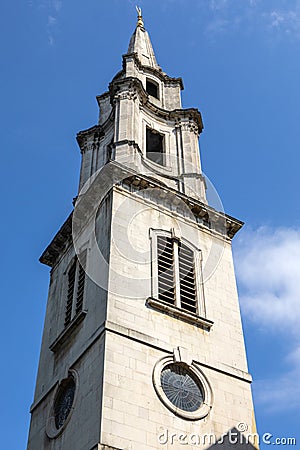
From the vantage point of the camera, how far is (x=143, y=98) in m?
34.5

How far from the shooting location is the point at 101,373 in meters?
20.0

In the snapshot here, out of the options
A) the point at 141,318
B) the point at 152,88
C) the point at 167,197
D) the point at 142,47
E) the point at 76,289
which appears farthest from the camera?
the point at 142,47

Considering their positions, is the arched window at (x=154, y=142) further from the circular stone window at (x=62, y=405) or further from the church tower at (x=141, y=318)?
the circular stone window at (x=62, y=405)

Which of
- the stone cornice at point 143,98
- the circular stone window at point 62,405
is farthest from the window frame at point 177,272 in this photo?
the stone cornice at point 143,98

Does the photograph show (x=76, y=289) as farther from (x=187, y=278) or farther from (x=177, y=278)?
(x=187, y=278)

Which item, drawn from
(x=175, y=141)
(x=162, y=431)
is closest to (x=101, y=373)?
(x=162, y=431)

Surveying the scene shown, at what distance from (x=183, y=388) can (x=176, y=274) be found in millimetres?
4958

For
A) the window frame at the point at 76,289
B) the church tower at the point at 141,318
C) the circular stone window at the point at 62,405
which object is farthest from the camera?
the window frame at the point at 76,289

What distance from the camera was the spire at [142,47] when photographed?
1587 inches

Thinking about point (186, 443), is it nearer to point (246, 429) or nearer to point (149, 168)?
point (246, 429)

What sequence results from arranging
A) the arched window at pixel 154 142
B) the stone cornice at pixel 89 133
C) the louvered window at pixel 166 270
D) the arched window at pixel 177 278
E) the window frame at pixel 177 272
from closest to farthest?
the arched window at pixel 177 278 → the window frame at pixel 177 272 → the louvered window at pixel 166 270 → the arched window at pixel 154 142 → the stone cornice at pixel 89 133

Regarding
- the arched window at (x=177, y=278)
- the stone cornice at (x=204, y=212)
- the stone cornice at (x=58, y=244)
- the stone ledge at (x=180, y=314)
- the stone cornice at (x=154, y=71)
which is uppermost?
the stone cornice at (x=154, y=71)

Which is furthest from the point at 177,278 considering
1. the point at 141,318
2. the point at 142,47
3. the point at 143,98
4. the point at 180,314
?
the point at 142,47

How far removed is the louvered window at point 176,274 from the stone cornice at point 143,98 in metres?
10.6
